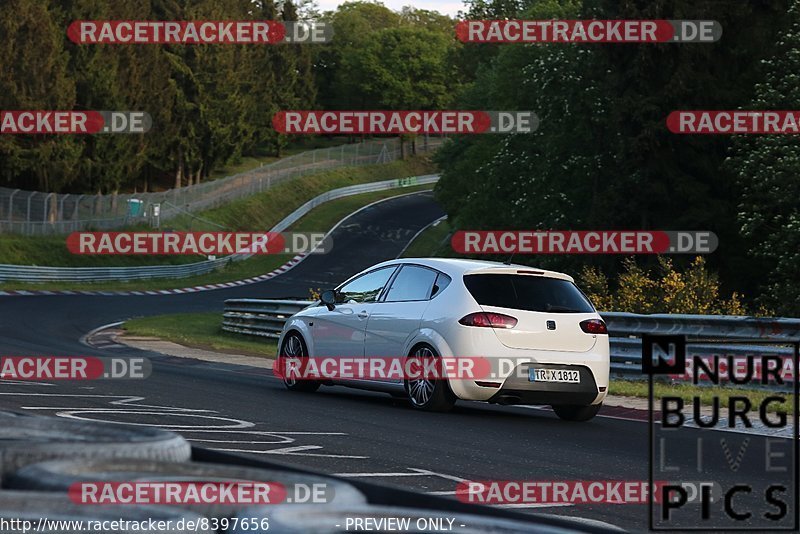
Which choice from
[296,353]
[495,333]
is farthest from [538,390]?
[296,353]

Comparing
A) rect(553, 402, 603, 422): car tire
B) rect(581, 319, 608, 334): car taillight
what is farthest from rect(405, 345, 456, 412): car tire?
rect(581, 319, 608, 334): car taillight

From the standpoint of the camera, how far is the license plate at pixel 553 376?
42.4 feet

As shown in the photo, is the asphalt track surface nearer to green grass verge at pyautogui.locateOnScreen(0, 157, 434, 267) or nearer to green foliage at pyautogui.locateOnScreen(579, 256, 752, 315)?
green foliage at pyautogui.locateOnScreen(579, 256, 752, 315)

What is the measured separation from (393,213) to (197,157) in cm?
1418

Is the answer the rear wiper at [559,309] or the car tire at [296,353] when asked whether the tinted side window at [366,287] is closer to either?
the car tire at [296,353]

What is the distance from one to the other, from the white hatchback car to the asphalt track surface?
291 mm

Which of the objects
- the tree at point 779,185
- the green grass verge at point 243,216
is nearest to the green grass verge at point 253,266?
the green grass verge at point 243,216

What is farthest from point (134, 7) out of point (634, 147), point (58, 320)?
point (58, 320)

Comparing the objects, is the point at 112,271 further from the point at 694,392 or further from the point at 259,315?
the point at 694,392

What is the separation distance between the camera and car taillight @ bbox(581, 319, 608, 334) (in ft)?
43.5

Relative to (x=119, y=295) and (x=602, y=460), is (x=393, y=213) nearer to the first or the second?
(x=119, y=295)

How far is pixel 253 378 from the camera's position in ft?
59.1

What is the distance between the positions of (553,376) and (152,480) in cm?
972

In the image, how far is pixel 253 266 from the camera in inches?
2707
